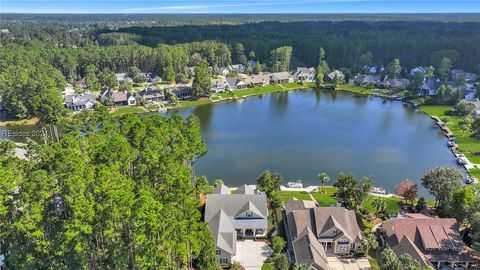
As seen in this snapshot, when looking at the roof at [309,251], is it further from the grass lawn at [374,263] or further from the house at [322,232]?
the grass lawn at [374,263]

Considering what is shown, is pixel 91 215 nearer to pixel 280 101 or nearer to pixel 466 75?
pixel 280 101

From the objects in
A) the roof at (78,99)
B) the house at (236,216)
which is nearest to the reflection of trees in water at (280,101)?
the roof at (78,99)

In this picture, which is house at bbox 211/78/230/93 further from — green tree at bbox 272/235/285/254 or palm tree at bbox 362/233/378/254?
palm tree at bbox 362/233/378/254

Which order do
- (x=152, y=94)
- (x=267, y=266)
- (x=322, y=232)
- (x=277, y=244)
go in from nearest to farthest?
1. (x=267, y=266)
2. (x=277, y=244)
3. (x=322, y=232)
4. (x=152, y=94)

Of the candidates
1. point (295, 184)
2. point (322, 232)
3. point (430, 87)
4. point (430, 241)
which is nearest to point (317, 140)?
point (295, 184)

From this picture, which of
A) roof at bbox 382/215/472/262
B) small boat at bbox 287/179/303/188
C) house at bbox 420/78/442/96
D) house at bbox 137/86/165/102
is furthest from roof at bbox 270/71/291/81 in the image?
roof at bbox 382/215/472/262

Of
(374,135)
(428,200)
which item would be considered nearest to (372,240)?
(428,200)
